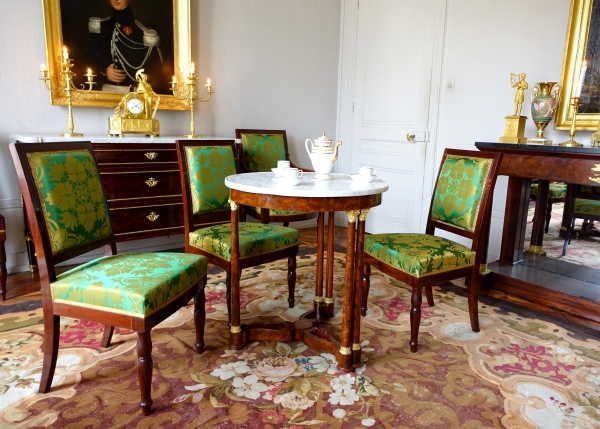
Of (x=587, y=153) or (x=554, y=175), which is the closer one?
(x=587, y=153)

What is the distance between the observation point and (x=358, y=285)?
77.4 inches

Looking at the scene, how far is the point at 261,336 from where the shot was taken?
2.24m

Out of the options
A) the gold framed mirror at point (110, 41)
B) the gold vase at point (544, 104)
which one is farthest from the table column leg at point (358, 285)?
the gold framed mirror at point (110, 41)

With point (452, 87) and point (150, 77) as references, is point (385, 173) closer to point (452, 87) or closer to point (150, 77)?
point (452, 87)

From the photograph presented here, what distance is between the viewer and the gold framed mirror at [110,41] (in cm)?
315

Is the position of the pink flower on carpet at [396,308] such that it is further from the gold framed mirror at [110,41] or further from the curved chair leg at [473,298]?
the gold framed mirror at [110,41]

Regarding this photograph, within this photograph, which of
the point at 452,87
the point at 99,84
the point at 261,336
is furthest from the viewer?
the point at 452,87

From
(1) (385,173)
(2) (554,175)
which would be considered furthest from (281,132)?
(2) (554,175)

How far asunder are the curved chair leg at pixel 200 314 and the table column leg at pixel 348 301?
66 cm

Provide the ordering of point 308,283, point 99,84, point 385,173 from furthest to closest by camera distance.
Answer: point 385,173 → point 99,84 → point 308,283

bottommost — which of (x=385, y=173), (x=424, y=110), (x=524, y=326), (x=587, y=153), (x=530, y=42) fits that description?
(x=524, y=326)

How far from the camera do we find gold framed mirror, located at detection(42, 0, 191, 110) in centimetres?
315

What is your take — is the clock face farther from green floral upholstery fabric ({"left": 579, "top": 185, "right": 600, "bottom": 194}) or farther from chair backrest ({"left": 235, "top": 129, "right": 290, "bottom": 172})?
green floral upholstery fabric ({"left": 579, "top": 185, "right": 600, "bottom": 194})

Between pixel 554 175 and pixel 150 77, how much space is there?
3.05 meters
